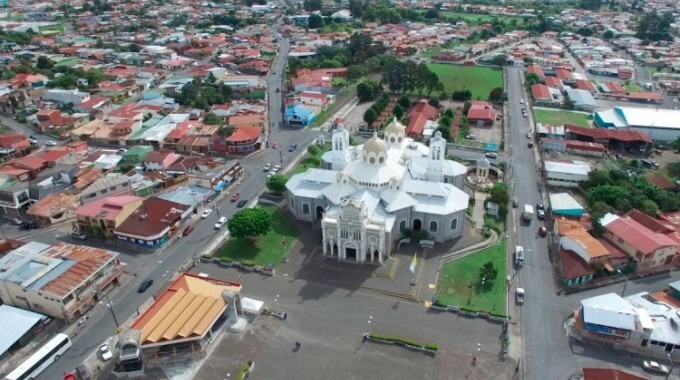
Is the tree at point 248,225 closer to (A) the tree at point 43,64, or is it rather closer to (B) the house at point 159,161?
(B) the house at point 159,161

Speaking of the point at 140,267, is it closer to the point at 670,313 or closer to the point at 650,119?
the point at 670,313

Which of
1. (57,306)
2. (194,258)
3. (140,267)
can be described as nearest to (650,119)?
(194,258)

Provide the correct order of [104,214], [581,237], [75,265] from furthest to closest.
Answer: [104,214] → [581,237] → [75,265]

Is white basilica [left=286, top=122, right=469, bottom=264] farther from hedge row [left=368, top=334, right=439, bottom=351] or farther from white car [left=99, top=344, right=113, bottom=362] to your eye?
white car [left=99, top=344, right=113, bottom=362]

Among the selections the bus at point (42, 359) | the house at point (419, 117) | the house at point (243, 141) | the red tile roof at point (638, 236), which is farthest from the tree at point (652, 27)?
the bus at point (42, 359)

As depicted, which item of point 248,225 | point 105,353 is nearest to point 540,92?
point 248,225

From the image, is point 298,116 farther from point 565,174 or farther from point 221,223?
point 565,174

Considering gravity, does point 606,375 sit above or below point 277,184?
below
